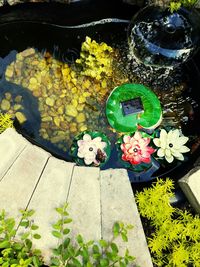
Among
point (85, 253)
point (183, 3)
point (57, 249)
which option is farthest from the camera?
point (183, 3)

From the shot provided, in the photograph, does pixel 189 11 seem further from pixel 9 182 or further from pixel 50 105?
pixel 9 182

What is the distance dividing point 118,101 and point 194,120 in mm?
728

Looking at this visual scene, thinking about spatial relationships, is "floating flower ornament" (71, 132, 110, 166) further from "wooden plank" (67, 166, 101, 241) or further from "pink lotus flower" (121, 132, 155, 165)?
"wooden plank" (67, 166, 101, 241)

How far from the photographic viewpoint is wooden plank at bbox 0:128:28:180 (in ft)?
9.53

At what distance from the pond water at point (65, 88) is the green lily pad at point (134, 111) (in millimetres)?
98

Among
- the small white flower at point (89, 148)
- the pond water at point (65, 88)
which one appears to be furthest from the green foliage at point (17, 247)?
the pond water at point (65, 88)

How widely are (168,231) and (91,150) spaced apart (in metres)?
0.93

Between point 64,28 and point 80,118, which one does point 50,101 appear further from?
point 64,28

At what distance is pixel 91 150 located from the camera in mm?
3293

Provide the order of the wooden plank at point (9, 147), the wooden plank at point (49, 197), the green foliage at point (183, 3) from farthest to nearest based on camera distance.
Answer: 1. the green foliage at point (183, 3)
2. the wooden plank at point (9, 147)
3. the wooden plank at point (49, 197)

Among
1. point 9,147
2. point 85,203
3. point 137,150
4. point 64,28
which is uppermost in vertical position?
point 64,28

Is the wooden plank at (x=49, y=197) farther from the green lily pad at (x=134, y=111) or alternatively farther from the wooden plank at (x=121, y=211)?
the green lily pad at (x=134, y=111)

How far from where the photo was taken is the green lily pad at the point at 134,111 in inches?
136

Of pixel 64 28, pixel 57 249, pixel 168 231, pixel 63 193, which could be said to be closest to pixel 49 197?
pixel 63 193
